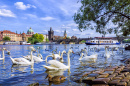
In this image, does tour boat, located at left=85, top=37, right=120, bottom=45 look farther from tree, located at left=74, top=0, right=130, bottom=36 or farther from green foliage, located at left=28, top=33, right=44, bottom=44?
tree, located at left=74, top=0, right=130, bottom=36

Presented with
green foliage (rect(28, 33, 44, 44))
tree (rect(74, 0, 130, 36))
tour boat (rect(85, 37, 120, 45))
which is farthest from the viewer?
green foliage (rect(28, 33, 44, 44))

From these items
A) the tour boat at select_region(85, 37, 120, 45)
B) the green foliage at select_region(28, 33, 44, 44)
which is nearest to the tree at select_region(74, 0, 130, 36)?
the tour boat at select_region(85, 37, 120, 45)

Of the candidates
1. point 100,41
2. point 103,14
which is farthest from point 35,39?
point 103,14

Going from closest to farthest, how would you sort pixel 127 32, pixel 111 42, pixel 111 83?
pixel 111 83
pixel 127 32
pixel 111 42

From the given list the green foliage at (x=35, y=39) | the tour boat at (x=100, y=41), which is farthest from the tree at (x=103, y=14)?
the green foliage at (x=35, y=39)

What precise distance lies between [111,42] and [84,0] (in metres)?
97.1

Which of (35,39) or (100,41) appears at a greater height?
(35,39)

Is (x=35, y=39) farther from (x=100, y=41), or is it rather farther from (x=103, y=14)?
(x=103, y=14)

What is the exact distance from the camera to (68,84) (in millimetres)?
6738

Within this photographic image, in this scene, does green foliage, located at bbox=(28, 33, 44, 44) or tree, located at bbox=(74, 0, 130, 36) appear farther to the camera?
green foliage, located at bbox=(28, 33, 44, 44)

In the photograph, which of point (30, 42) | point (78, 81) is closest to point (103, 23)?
point (78, 81)

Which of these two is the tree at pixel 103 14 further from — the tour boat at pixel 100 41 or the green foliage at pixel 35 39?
the green foliage at pixel 35 39

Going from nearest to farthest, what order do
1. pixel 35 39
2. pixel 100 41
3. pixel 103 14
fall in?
pixel 103 14, pixel 100 41, pixel 35 39

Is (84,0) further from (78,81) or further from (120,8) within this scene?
(78,81)
